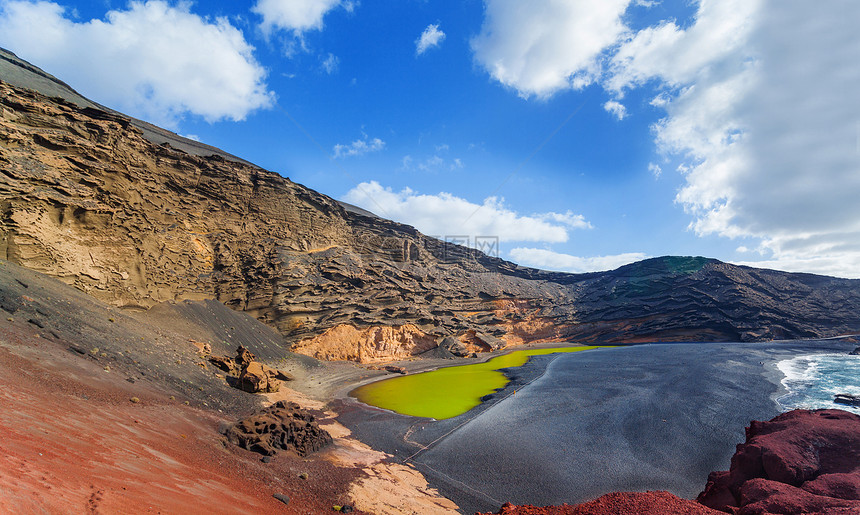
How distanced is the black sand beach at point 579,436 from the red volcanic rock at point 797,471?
353 centimetres

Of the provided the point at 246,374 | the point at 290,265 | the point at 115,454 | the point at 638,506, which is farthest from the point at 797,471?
the point at 290,265

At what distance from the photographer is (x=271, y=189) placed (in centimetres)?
3038

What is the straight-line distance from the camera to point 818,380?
2064cm

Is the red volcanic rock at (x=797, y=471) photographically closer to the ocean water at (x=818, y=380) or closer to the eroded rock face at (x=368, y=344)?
the ocean water at (x=818, y=380)

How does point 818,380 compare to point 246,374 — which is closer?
point 246,374

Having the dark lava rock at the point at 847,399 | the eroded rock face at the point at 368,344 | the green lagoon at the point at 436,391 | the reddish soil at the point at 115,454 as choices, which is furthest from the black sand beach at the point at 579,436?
the eroded rock face at the point at 368,344

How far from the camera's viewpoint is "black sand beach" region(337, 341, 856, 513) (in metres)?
9.43

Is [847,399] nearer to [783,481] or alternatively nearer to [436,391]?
[783,481]

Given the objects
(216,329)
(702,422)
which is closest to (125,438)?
(216,329)

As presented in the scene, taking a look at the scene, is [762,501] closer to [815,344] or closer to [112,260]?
[112,260]

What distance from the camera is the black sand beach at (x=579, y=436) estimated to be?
30.9 feet

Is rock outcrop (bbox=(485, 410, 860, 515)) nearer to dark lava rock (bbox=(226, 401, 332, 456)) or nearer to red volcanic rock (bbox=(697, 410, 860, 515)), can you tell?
red volcanic rock (bbox=(697, 410, 860, 515))

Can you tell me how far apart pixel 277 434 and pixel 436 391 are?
12159mm

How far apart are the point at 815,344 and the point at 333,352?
5412 centimetres
